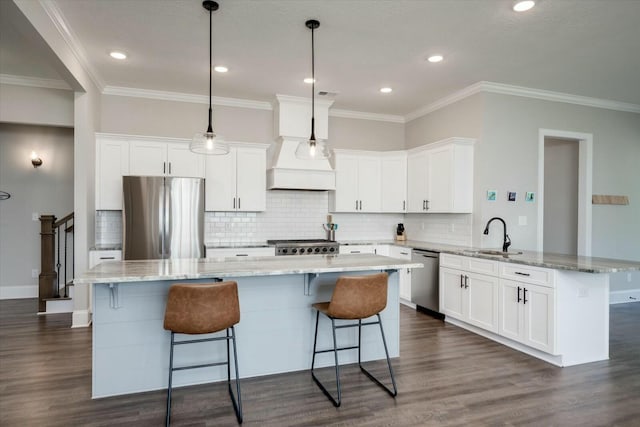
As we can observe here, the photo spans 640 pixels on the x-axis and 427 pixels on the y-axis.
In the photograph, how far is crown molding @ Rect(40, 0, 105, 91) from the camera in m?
3.03

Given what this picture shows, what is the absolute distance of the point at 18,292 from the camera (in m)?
5.57

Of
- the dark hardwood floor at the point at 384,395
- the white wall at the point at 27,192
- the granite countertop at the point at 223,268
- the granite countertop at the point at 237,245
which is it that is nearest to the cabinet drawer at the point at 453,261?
the dark hardwood floor at the point at 384,395

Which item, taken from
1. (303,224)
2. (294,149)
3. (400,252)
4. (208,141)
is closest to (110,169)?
(294,149)

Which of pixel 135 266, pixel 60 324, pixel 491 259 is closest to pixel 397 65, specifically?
pixel 491 259

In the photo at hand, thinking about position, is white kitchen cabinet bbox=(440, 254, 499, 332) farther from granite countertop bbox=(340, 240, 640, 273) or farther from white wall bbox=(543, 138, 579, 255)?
white wall bbox=(543, 138, 579, 255)

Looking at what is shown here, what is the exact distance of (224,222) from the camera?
5465mm

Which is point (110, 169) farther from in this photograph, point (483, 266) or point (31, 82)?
point (483, 266)

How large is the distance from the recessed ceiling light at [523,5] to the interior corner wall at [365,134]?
334 centimetres

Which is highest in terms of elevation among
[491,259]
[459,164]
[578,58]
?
[578,58]

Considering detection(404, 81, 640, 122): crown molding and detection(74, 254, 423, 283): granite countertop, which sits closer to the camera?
detection(74, 254, 423, 283): granite countertop

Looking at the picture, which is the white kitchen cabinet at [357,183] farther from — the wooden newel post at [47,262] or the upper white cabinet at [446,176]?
the wooden newel post at [47,262]

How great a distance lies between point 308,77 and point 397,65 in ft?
3.58

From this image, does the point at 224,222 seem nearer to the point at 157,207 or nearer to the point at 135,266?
the point at 157,207

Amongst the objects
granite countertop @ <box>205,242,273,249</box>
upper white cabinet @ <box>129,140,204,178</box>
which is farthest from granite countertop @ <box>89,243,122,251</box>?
granite countertop @ <box>205,242,273,249</box>
